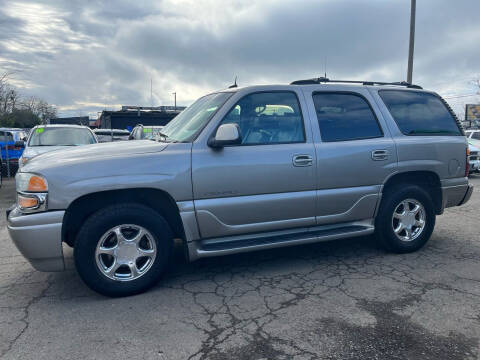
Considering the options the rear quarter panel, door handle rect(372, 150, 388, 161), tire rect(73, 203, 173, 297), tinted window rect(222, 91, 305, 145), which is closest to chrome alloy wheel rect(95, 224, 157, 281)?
tire rect(73, 203, 173, 297)

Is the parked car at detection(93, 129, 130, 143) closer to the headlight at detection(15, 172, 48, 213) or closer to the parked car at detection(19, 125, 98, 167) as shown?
the parked car at detection(19, 125, 98, 167)

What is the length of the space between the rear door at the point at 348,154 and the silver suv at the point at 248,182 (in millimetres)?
13

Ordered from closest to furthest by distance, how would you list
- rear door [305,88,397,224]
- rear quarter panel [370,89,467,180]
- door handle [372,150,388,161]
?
rear door [305,88,397,224] < door handle [372,150,388,161] < rear quarter panel [370,89,467,180]

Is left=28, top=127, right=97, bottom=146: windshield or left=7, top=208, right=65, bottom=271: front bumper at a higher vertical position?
left=28, top=127, right=97, bottom=146: windshield

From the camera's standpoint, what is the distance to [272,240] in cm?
385

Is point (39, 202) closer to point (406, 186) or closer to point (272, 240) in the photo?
point (272, 240)

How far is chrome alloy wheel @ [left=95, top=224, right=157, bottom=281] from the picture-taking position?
339cm

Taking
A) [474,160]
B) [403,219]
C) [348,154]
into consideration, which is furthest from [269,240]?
[474,160]

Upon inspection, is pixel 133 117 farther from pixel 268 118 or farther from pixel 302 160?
pixel 302 160

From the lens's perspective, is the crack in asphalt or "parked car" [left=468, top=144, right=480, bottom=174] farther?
"parked car" [left=468, top=144, right=480, bottom=174]

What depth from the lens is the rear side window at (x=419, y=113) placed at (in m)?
4.60

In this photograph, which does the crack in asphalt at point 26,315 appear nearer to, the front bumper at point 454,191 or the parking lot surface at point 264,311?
the parking lot surface at point 264,311

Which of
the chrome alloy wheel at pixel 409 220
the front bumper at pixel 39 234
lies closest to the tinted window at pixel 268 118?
the chrome alloy wheel at pixel 409 220

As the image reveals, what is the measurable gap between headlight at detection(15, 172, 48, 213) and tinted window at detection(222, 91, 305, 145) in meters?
1.69
